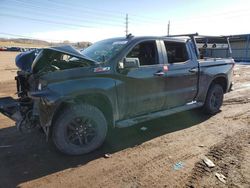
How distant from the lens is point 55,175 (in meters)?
3.46

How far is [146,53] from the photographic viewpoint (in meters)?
4.87

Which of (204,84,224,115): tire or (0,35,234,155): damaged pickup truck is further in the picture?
(204,84,224,115): tire

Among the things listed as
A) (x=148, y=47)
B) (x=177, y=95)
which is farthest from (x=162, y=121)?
(x=148, y=47)

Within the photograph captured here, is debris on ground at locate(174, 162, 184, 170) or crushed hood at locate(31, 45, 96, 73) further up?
crushed hood at locate(31, 45, 96, 73)

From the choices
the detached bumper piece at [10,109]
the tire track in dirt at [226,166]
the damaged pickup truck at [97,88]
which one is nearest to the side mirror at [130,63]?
the damaged pickup truck at [97,88]

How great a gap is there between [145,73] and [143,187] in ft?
7.22

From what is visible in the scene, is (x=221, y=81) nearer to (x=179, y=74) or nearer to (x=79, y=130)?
(x=179, y=74)

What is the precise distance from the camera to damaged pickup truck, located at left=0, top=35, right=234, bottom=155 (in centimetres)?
379

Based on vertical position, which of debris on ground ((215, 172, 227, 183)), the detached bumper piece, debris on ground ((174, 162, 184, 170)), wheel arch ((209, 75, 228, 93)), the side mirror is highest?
the side mirror

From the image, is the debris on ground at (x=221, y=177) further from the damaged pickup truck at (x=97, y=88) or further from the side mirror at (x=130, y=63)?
the side mirror at (x=130, y=63)

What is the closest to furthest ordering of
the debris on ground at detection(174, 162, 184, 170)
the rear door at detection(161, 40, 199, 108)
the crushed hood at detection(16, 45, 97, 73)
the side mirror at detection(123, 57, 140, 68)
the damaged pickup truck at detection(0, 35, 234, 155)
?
the debris on ground at detection(174, 162, 184, 170)
the damaged pickup truck at detection(0, 35, 234, 155)
the crushed hood at detection(16, 45, 97, 73)
the side mirror at detection(123, 57, 140, 68)
the rear door at detection(161, 40, 199, 108)

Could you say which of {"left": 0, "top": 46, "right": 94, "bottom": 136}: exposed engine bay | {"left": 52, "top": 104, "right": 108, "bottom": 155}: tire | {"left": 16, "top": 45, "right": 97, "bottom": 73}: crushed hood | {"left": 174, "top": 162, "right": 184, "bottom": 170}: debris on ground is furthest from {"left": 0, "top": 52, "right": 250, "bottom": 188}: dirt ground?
{"left": 16, "top": 45, "right": 97, "bottom": 73}: crushed hood

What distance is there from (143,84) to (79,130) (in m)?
1.49

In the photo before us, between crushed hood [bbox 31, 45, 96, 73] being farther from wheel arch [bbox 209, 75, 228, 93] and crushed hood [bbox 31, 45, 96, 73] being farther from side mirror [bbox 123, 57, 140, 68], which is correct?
wheel arch [bbox 209, 75, 228, 93]
